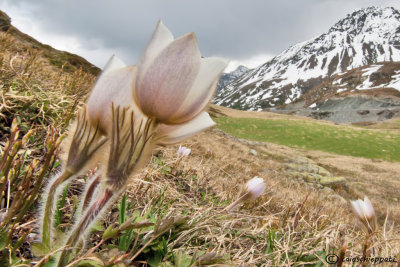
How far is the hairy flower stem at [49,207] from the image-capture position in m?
0.71

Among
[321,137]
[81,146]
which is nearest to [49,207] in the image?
[81,146]

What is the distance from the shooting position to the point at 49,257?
2.70 ft

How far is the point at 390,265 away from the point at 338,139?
91.4 feet

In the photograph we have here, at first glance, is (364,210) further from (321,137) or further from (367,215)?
(321,137)

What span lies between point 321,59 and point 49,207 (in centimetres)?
17100

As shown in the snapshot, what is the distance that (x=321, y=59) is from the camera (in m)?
151

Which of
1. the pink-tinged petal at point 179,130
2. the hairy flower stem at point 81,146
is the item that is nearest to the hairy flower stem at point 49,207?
the hairy flower stem at point 81,146

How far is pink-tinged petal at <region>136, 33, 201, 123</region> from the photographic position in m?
0.66

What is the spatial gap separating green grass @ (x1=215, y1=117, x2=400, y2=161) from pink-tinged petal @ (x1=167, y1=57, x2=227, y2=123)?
24.9 meters

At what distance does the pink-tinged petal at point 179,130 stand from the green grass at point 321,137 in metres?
24.8

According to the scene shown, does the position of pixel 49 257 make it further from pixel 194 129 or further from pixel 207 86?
pixel 207 86

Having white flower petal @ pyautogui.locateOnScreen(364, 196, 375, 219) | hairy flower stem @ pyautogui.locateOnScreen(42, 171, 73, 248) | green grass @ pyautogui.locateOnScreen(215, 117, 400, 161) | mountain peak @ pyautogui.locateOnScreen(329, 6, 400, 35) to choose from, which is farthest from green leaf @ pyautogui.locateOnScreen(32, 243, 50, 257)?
mountain peak @ pyautogui.locateOnScreen(329, 6, 400, 35)

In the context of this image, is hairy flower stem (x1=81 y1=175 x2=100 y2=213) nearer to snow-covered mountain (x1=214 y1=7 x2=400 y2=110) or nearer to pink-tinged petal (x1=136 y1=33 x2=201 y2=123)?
pink-tinged petal (x1=136 y1=33 x2=201 y2=123)

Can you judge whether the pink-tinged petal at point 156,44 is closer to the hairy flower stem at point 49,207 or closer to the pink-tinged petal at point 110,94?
the pink-tinged petal at point 110,94
